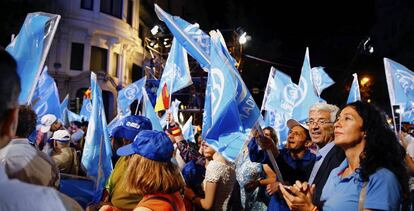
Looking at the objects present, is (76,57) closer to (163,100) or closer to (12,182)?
(163,100)

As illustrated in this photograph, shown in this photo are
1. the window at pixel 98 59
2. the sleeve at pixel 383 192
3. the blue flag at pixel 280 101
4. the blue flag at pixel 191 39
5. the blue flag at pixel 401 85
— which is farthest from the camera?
the window at pixel 98 59

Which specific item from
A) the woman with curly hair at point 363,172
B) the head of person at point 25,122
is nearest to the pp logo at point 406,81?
the woman with curly hair at point 363,172

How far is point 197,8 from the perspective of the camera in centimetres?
4381

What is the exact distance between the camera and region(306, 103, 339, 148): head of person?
4008 millimetres

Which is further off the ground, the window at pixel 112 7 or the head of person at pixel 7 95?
the window at pixel 112 7

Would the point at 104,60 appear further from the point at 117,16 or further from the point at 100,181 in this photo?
the point at 100,181

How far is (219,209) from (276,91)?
4.78 m

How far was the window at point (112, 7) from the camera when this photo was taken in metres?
27.1

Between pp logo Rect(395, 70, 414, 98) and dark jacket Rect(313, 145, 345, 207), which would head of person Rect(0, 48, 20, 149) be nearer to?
dark jacket Rect(313, 145, 345, 207)

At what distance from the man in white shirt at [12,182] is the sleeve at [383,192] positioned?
196cm

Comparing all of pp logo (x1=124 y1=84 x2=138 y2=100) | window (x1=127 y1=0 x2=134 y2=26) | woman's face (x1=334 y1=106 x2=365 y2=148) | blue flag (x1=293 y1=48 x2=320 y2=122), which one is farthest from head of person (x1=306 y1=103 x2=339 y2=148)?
window (x1=127 y1=0 x2=134 y2=26)

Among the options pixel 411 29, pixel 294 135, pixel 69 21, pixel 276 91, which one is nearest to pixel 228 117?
pixel 294 135

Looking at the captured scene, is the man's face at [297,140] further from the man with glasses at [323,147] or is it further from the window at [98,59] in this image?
the window at [98,59]

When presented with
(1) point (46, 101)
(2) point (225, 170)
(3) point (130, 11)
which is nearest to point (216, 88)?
(2) point (225, 170)
